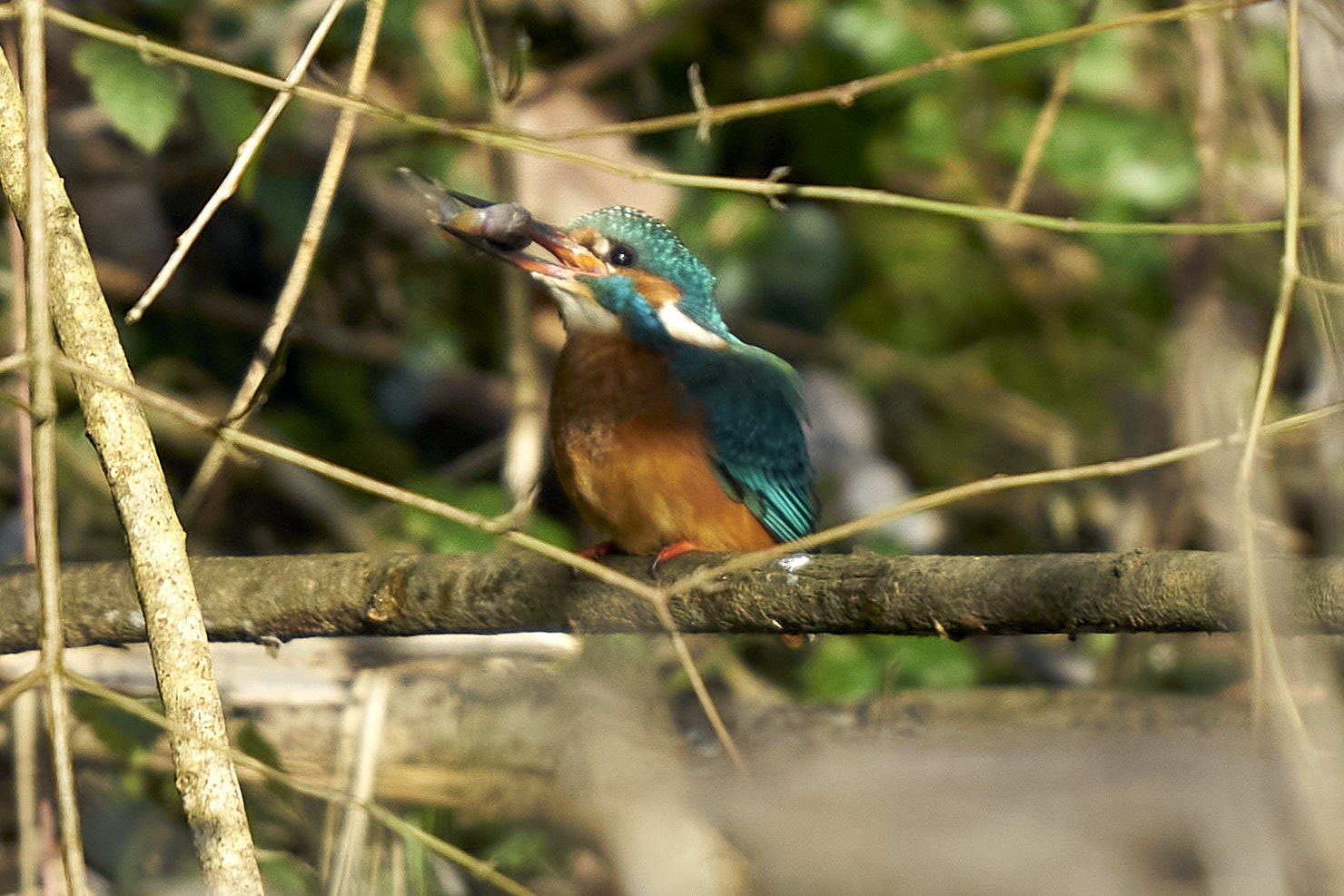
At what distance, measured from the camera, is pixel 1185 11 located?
167cm

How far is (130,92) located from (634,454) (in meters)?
1.03

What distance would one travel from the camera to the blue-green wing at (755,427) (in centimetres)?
261

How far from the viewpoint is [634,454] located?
96.7 inches

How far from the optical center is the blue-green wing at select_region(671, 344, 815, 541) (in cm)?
261

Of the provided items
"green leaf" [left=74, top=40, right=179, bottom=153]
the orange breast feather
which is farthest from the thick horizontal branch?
"green leaf" [left=74, top=40, right=179, bottom=153]

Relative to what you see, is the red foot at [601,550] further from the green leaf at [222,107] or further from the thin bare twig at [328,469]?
the thin bare twig at [328,469]

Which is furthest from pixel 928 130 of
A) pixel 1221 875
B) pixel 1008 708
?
pixel 1221 875

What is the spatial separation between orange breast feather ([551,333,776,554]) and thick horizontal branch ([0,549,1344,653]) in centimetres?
18

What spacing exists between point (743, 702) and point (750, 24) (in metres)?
2.49

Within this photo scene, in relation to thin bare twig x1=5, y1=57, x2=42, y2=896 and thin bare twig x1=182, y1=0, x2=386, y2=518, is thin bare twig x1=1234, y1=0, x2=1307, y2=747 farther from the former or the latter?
thin bare twig x1=5, y1=57, x2=42, y2=896

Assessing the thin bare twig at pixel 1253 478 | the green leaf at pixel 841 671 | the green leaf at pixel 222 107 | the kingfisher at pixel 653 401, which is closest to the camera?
the thin bare twig at pixel 1253 478

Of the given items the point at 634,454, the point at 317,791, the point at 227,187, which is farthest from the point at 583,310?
the point at 317,791

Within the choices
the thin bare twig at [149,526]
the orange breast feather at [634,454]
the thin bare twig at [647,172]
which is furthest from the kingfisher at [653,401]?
the thin bare twig at [149,526]

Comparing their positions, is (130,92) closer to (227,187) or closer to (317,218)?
(317,218)
